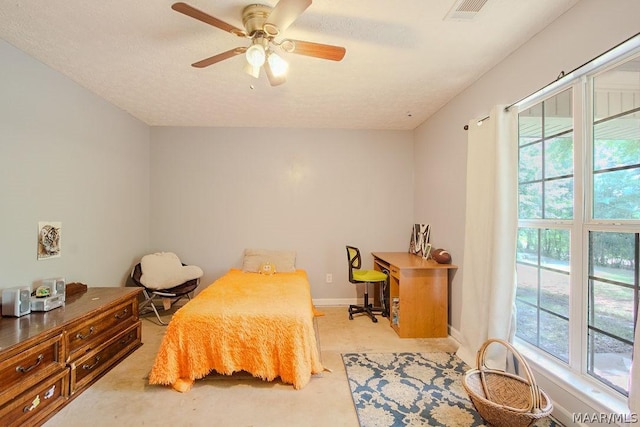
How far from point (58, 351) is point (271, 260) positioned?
2262 mm

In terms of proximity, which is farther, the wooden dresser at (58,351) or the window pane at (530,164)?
the window pane at (530,164)

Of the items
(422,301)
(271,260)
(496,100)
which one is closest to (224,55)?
(496,100)

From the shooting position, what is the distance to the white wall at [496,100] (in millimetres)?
1601

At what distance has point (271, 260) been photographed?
155 inches

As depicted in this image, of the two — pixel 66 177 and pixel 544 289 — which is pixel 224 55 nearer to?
pixel 66 177

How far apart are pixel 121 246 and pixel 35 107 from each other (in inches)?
67.0

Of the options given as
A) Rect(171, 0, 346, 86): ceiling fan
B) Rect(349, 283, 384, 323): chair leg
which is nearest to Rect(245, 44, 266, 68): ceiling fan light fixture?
Rect(171, 0, 346, 86): ceiling fan

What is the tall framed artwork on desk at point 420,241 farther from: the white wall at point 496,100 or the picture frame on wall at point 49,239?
the picture frame on wall at point 49,239

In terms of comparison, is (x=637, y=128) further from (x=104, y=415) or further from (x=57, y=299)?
(x=57, y=299)

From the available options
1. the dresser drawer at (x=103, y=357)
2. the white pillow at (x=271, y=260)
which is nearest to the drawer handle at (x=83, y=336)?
the dresser drawer at (x=103, y=357)

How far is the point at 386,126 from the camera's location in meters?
4.13

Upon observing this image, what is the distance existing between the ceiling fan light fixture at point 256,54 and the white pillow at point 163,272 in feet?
8.86

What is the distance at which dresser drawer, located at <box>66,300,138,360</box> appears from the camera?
82.2 inches

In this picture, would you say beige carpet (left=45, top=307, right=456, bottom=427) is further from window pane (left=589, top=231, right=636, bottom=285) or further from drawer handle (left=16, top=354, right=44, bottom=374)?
window pane (left=589, top=231, right=636, bottom=285)
